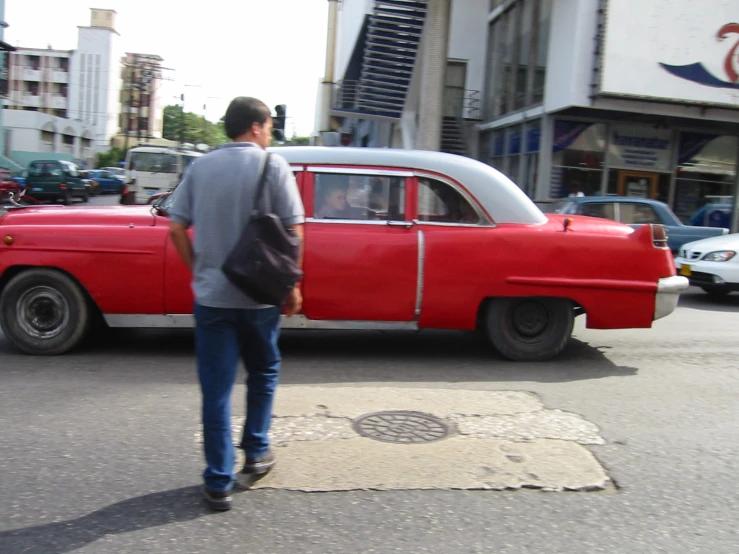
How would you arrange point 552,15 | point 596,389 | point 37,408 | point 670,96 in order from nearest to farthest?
point 37,408, point 596,389, point 670,96, point 552,15

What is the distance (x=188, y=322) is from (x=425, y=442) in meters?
2.44

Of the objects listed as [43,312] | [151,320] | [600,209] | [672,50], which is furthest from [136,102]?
[151,320]

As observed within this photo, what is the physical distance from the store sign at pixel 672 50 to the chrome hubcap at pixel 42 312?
14716mm

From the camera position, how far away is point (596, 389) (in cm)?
536

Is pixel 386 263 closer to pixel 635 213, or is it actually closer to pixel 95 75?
pixel 635 213

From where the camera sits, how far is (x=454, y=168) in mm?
6020

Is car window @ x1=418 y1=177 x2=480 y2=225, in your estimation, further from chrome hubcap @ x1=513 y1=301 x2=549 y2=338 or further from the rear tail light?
the rear tail light

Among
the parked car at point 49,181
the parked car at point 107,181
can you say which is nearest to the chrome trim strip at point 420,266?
the parked car at point 49,181

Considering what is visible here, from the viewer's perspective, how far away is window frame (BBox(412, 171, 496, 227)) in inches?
233

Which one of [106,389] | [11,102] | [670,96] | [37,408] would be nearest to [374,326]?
[106,389]

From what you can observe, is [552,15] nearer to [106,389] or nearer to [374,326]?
[374,326]

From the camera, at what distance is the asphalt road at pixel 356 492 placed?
3078 millimetres

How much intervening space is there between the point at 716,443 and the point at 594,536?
5.17ft

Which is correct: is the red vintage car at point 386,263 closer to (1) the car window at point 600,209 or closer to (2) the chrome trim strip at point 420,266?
(2) the chrome trim strip at point 420,266
